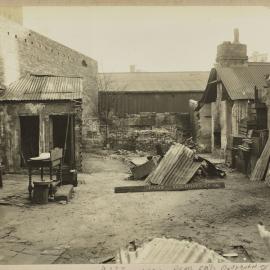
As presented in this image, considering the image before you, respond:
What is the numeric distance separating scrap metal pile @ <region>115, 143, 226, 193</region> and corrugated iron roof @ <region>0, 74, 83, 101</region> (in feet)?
11.8

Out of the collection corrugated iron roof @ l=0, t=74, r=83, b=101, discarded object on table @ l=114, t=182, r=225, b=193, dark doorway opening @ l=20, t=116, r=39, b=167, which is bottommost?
discarded object on table @ l=114, t=182, r=225, b=193

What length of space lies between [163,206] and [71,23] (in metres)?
4.45

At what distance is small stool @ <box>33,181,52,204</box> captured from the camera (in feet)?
29.3

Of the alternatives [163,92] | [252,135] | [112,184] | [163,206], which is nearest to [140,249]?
[163,206]

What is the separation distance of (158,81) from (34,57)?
1394cm

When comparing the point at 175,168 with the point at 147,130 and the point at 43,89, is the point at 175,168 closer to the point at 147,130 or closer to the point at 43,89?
the point at 43,89

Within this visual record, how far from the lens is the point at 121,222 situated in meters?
7.48

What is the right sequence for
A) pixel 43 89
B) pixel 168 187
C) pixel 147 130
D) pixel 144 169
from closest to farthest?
1. pixel 168 187
2. pixel 144 169
3. pixel 43 89
4. pixel 147 130

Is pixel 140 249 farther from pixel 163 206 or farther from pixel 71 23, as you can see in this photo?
pixel 71 23

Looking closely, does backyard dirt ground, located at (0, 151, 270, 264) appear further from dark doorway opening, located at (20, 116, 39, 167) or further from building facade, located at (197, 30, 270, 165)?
dark doorway opening, located at (20, 116, 39, 167)

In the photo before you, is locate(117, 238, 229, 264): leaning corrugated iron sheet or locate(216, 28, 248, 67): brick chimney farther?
locate(216, 28, 248, 67): brick chimney

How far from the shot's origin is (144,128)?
2397cm

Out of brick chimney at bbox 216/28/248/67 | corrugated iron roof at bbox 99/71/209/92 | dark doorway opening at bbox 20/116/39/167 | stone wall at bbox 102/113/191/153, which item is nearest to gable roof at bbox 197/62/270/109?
brick chimney at bbox 216/28/248/67

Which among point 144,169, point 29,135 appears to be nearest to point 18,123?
point 29,135
